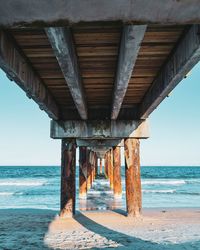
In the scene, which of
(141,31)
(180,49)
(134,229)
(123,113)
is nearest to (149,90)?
(123,113)

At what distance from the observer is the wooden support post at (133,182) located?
7867 millimetres

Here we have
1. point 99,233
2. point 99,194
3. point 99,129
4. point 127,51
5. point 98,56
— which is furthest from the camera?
point 99,194

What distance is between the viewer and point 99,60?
4.50 metres

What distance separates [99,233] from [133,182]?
2156 mm

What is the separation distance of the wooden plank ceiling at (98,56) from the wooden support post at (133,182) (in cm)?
181

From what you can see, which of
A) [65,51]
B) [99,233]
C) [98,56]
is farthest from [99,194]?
[65,51]

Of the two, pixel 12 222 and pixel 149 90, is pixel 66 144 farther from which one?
pixel 149 90

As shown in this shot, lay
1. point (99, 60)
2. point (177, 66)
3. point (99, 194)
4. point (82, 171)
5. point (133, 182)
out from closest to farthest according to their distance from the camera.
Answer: point (177, 66), point (99, 60), point (133, 182), point (82, 171), point (99, 194)

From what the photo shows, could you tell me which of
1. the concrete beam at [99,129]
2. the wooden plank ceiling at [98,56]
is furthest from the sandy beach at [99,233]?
the wooden plank ceiling at [98,56]

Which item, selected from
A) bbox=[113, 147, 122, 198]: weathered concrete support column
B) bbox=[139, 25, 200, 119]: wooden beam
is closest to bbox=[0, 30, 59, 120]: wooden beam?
bbox=[139, 25, 200, 119]: wooden beam

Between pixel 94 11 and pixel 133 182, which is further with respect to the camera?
pixel 133 182

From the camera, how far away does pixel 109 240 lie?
17.7ft

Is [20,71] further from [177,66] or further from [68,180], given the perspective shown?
[68,180]

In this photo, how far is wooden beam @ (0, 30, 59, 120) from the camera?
133 inches
